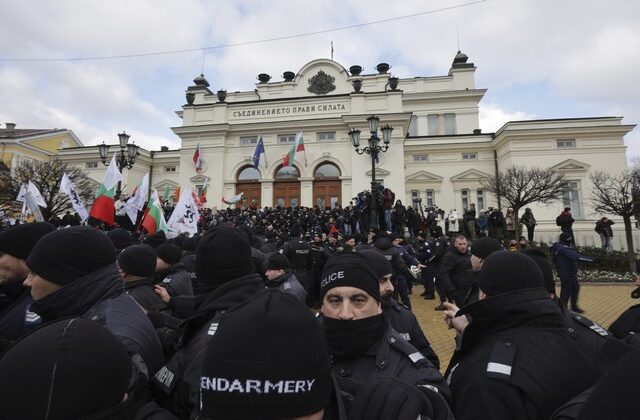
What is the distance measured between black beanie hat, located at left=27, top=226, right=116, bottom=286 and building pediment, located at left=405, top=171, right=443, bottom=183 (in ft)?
106

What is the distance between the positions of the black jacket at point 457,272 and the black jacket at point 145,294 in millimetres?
5502

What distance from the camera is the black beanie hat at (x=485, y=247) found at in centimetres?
478

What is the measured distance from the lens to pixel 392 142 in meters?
27.7

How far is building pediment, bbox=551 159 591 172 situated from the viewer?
2919 cm

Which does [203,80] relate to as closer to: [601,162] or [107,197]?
[107,197]

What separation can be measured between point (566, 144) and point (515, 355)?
35.1 metres

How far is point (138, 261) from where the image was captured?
3.29 metres

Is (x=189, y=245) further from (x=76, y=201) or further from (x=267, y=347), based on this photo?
(x=267, y=347)

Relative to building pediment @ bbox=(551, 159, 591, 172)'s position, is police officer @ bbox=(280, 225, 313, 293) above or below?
below

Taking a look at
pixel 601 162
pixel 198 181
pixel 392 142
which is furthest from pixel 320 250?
pixel 601 162

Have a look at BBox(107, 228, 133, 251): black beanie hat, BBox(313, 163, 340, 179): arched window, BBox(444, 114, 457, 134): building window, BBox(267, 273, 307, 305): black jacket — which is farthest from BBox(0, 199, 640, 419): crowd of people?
BBox(444, 114, 457, 134): building window

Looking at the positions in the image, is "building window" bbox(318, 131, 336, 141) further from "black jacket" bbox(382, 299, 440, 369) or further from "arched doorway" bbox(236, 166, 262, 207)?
"black jacket" bbox(382, 299, 440, 369)

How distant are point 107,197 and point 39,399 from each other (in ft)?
28.3

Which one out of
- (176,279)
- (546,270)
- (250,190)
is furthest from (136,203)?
(250,190)
